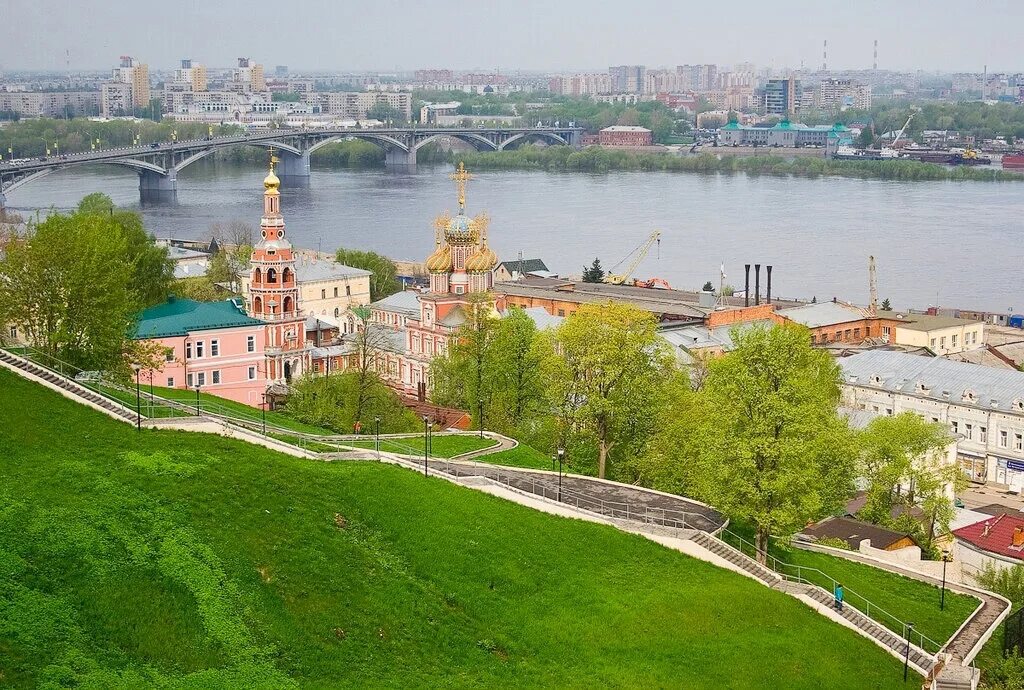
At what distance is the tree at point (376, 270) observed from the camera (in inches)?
1226

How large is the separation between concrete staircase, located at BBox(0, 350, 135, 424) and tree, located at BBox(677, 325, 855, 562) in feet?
15.7

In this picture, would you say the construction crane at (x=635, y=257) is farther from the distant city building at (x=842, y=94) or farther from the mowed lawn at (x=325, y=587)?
the distant city building at (x=842, y=94)

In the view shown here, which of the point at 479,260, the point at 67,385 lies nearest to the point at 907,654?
the point at 67,385

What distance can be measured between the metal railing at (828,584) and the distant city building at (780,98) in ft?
396

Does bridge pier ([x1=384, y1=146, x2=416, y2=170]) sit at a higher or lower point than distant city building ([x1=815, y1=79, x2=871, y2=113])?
lower

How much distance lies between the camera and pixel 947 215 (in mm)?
54250

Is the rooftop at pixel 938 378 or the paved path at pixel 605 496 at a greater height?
the paved path at pixel 605 496

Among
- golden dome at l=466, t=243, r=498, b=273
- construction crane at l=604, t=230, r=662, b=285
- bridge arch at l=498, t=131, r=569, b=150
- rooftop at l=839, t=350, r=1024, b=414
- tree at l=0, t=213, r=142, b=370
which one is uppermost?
bridge arch at l=498, t=131, r=569, b=150

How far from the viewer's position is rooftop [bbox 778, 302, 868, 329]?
27.9 m

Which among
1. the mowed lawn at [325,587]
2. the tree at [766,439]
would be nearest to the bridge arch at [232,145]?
the tree at [766,439]

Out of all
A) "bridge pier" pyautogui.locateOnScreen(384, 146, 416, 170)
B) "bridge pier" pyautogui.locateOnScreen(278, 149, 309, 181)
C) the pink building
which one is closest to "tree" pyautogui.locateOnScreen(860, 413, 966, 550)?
the pink building

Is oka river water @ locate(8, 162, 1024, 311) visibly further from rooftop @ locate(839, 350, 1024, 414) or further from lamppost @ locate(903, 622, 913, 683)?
lamppost @ locate(903, 622, 913, 683)

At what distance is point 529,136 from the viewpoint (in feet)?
278

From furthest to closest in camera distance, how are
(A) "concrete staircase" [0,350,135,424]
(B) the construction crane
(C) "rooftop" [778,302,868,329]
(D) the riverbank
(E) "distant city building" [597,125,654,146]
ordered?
(E) "distant city building" [597,125,654,146] < (D) the riverbank < (B) the construction crane < (C) "rooftop" [778,302,868,329] < (A) "concrete staircase" [0,350,135,424]
